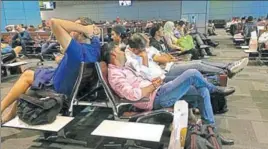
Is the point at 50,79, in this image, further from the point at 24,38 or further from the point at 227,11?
the point at 227,11

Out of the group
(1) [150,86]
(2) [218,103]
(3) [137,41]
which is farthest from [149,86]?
(2) [218,103]

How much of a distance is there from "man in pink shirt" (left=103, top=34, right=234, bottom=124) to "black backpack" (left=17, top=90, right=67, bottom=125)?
51 cm

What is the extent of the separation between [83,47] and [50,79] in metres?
0.47

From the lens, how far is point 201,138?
6.67ft

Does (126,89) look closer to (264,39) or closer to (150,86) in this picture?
(150,86)

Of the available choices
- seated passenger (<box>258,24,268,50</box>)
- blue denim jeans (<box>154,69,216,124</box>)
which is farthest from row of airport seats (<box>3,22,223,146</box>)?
seated passenger (<box>258,24,268,50</box>)

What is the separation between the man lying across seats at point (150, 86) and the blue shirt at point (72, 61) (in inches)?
5.1

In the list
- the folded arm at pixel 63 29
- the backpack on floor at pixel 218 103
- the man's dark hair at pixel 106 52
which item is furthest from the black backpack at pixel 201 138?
the folded arm at pixel 63 29

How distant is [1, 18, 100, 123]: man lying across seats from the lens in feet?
6.98

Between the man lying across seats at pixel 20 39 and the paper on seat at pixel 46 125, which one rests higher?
the man lying across seats at pixel 20 39

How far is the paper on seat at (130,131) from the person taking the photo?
1829 millimetres

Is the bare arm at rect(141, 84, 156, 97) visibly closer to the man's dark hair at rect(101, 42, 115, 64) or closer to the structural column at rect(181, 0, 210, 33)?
the man's dark hair at rect(101, 42, 115, 64)

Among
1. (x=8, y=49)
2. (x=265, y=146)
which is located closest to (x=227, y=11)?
(x=8, y=49)

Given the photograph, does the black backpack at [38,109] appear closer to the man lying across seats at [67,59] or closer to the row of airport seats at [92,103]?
the row of airport seats at [92,103]
